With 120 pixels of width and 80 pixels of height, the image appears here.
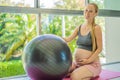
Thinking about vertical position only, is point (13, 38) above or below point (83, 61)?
above

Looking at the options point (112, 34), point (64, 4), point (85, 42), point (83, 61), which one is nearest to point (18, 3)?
point (64, 4)

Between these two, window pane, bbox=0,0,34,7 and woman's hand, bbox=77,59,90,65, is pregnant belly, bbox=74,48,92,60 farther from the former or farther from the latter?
window pane, bbox=0,0,34,7

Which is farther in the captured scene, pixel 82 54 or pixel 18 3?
pixel 18 3

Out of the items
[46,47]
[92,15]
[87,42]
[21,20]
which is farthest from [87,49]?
[21,20]

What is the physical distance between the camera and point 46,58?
2.41 meters

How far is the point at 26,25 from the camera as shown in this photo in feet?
13.6

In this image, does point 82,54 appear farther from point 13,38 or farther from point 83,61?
point 13,38

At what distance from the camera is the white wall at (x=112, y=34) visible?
5.07 meters

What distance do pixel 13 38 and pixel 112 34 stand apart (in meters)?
2.34

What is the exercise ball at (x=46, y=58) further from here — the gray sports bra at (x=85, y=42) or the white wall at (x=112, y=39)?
the white wall at (x=112, y=39)

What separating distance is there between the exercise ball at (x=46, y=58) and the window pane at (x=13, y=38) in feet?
4.70

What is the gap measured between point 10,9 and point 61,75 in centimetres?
136

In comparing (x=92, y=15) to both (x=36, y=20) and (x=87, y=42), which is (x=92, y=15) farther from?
(x=36, y=20)

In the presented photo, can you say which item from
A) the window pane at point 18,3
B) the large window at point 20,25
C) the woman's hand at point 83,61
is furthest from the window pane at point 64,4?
the woman's hand at point 83,61
